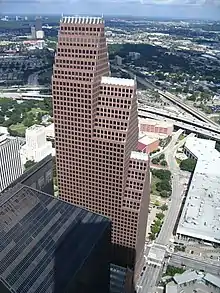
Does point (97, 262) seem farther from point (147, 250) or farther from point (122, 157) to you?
point (147, 250)

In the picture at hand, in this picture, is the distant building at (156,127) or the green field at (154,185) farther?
the distant building at (156,127)

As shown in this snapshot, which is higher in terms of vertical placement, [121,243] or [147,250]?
[121,243]

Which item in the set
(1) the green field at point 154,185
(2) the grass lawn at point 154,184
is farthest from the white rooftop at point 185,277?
(2) the grass lawn at point 154,184

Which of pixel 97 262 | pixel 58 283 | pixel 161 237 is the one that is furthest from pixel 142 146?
pixel 58 283

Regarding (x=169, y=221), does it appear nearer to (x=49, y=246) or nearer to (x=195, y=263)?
(x=195, y=263)

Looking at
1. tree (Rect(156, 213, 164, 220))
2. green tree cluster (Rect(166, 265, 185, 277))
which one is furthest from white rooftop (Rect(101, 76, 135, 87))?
tree (Rect(156, 213, 164, 220))

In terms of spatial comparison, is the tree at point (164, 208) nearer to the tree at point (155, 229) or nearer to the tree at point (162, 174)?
the tree at point (155, 229)

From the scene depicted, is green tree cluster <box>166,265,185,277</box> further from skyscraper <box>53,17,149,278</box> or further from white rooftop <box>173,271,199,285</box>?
skyscraper <box>53,17,149,278</box>
